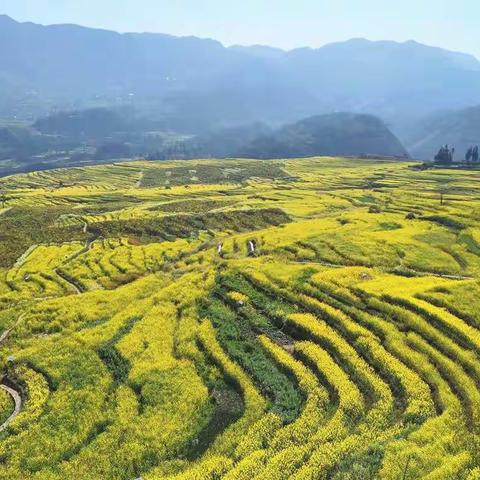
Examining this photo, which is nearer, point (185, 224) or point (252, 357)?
point (252, 357)

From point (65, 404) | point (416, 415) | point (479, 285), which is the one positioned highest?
point (479, 285)

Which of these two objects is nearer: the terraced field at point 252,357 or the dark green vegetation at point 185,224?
the terraced field at point 252,357

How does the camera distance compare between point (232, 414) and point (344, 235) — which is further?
point (344, 235)

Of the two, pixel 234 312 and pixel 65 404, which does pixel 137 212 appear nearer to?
pixel 234 312

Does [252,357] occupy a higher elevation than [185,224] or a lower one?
lower

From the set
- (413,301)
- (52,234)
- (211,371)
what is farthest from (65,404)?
(52,234)

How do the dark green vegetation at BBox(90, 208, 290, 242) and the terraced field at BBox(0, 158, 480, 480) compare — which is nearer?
the terraced field at BBox(0, 158, 480, 480)

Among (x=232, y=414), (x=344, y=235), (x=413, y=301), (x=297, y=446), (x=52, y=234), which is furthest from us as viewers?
(x=52, y=234)

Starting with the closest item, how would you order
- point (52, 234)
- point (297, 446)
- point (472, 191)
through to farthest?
point (297, 446)
point (52, 234)
point (472, 191)
